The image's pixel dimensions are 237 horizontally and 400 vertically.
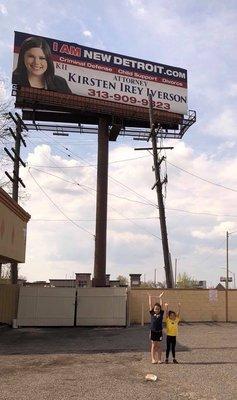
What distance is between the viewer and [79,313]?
1043 inches

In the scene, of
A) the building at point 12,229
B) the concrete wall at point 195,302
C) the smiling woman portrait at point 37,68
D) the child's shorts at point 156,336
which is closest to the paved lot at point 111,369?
the child's shorts at point 156,336

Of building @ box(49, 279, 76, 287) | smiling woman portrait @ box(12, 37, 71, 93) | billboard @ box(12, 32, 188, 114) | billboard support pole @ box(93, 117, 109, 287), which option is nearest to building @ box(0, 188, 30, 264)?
billboard support pole @ box(93, 117, 109, 287)

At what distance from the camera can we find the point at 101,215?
33438 mm

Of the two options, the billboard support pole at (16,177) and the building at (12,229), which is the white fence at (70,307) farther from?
the billboard support pole at (16,177)

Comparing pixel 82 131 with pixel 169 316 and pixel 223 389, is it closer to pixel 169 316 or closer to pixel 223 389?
pixel 169 316

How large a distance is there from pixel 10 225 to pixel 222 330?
10261 millimetres

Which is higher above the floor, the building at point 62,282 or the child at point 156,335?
the building at point 62,282

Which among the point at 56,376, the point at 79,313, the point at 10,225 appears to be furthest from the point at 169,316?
the point at 79,313

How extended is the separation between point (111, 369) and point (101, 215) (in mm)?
21470

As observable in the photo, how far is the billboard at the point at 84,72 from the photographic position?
34.0m

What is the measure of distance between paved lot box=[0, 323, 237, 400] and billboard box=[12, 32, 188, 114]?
18.8m

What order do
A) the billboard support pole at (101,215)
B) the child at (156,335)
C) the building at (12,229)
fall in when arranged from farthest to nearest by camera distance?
the billboard support pole at (101,215) < the building at (12,229) < the child at (156,335)

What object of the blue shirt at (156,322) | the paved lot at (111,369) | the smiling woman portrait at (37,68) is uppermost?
the smiling woman portrait at (37,68)

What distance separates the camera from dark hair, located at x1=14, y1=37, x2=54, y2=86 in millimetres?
33812
